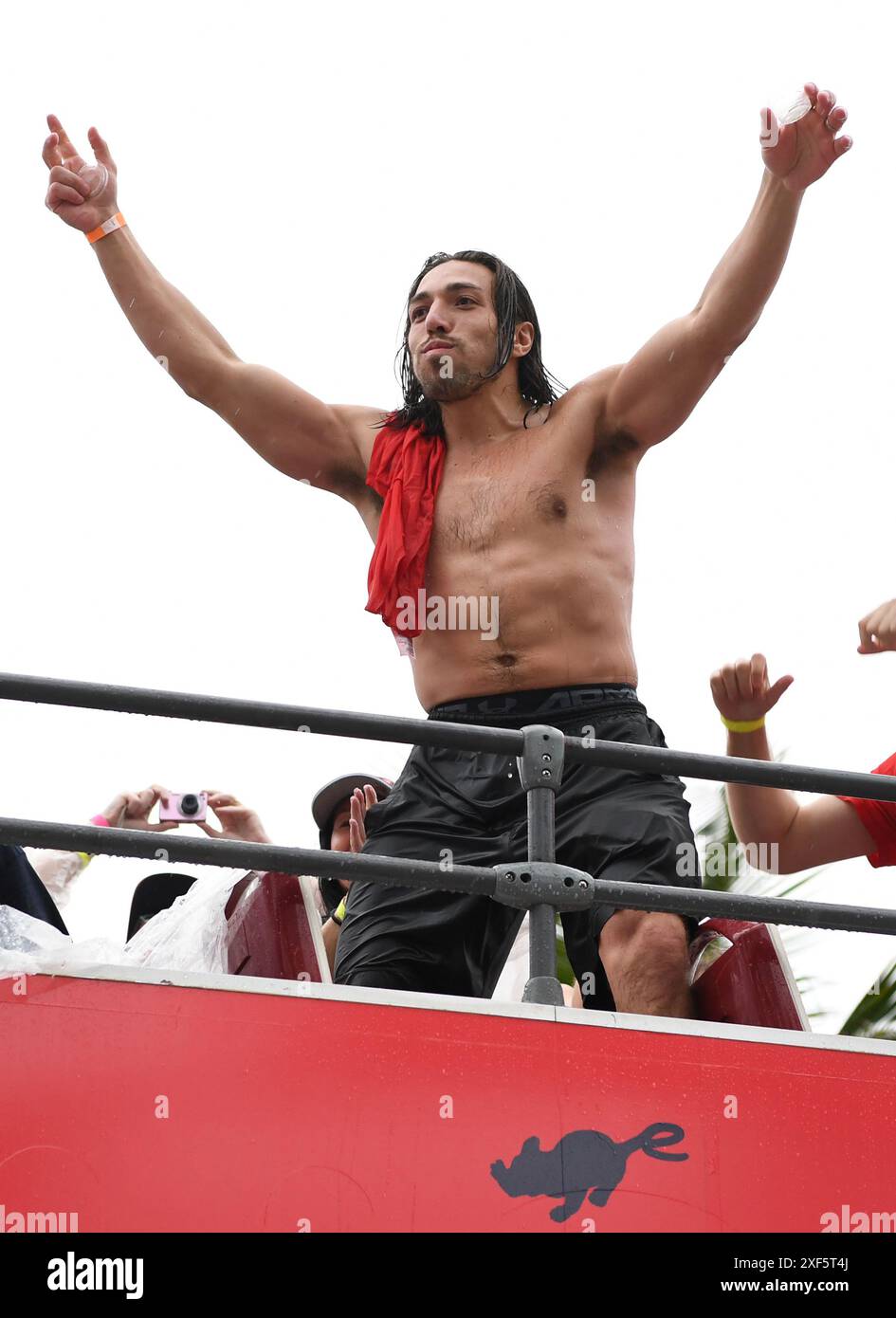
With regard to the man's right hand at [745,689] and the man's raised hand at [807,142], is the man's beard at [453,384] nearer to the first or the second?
the man's raised hand at [807,142]

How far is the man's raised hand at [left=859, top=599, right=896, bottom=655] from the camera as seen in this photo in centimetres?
369

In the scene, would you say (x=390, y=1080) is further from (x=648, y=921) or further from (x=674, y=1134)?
(x=648, y=921)

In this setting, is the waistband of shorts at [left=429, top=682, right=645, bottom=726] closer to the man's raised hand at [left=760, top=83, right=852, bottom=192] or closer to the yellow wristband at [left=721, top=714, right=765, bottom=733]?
the yellow wristband at [left=721, top=714, right=765, bottom=733]

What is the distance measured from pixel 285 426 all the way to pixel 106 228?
75cm

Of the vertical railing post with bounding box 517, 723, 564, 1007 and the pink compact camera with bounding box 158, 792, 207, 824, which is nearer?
the vertical railing post with bounding box 517, 723, 564, 1007

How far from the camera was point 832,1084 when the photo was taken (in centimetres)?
342

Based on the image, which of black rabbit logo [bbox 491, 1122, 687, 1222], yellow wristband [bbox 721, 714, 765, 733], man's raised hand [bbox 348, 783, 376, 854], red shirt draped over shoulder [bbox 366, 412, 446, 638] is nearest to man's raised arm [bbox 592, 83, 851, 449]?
red shirt draped over shoulder [bbox 366, 412, 446, 638]

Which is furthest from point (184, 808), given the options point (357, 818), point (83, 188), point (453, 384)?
point (83, 188)

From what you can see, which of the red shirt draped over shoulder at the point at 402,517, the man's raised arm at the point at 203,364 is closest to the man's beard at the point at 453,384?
the red shirt draped over shoulder at the point at 402,517

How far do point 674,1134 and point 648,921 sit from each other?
59 centimetres

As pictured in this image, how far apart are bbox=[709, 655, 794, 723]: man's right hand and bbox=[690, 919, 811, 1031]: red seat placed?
53 cm

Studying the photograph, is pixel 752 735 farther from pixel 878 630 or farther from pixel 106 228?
pixel 106 228

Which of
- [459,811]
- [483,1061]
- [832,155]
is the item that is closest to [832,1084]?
[483,1061]
